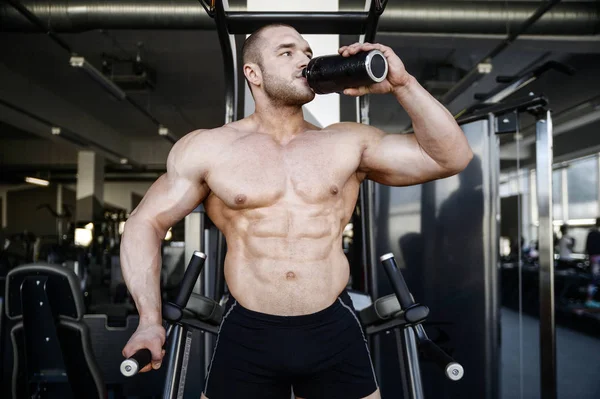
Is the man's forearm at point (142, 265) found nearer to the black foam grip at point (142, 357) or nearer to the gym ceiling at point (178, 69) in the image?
the black foam grip at point (142, 357)

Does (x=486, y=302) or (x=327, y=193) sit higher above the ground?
(x=327, y=193)

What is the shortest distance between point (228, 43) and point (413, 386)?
1062 mm

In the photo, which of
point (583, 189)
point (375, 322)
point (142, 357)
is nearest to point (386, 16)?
point (375, 322)

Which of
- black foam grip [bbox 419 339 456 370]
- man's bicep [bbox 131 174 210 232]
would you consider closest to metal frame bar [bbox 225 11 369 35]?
man's bicep [bbox 131 174 210 232]

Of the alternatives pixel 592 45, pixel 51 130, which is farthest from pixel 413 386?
pixel 51 130

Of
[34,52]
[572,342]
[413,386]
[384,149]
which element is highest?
[34,52]

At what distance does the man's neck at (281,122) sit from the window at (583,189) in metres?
10.1

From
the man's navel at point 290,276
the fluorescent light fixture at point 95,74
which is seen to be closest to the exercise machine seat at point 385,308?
the man's navel at point 290,276

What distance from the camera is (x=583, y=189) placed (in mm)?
10367

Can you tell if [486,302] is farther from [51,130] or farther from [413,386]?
[51,130]

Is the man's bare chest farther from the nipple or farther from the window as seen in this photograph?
the window

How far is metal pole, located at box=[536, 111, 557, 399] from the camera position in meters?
2.00

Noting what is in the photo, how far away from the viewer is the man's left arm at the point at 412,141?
3.53 feet

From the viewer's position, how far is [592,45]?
4.88m
